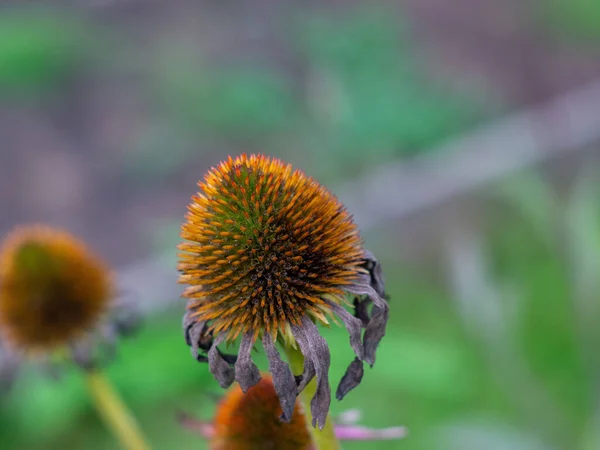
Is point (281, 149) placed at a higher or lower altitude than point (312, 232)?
higher

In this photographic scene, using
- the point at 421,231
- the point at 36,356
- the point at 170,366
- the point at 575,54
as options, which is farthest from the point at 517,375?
the point at 575,54

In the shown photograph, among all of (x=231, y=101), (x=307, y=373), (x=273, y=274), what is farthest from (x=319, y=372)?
(x=231, y=101)

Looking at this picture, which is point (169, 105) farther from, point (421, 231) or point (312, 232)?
point (312, 232)

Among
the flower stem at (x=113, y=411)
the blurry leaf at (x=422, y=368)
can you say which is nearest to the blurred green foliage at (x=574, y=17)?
the blurry leaf at (x=422, y=368)

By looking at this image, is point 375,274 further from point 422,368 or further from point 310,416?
point 422,368

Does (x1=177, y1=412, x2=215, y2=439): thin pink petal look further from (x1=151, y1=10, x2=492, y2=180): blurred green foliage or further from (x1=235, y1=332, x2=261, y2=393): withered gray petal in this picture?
(x1=151, y1=10, x2=492, y2=180): blurred green foliage

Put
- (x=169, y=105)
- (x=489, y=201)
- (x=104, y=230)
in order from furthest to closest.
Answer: (x=169, y=105) → (x=104, y=230) → (x=489, y=201)

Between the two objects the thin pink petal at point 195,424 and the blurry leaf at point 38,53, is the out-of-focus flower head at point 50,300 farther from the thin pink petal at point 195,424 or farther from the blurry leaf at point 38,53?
the blurry leaf at point 38,53
